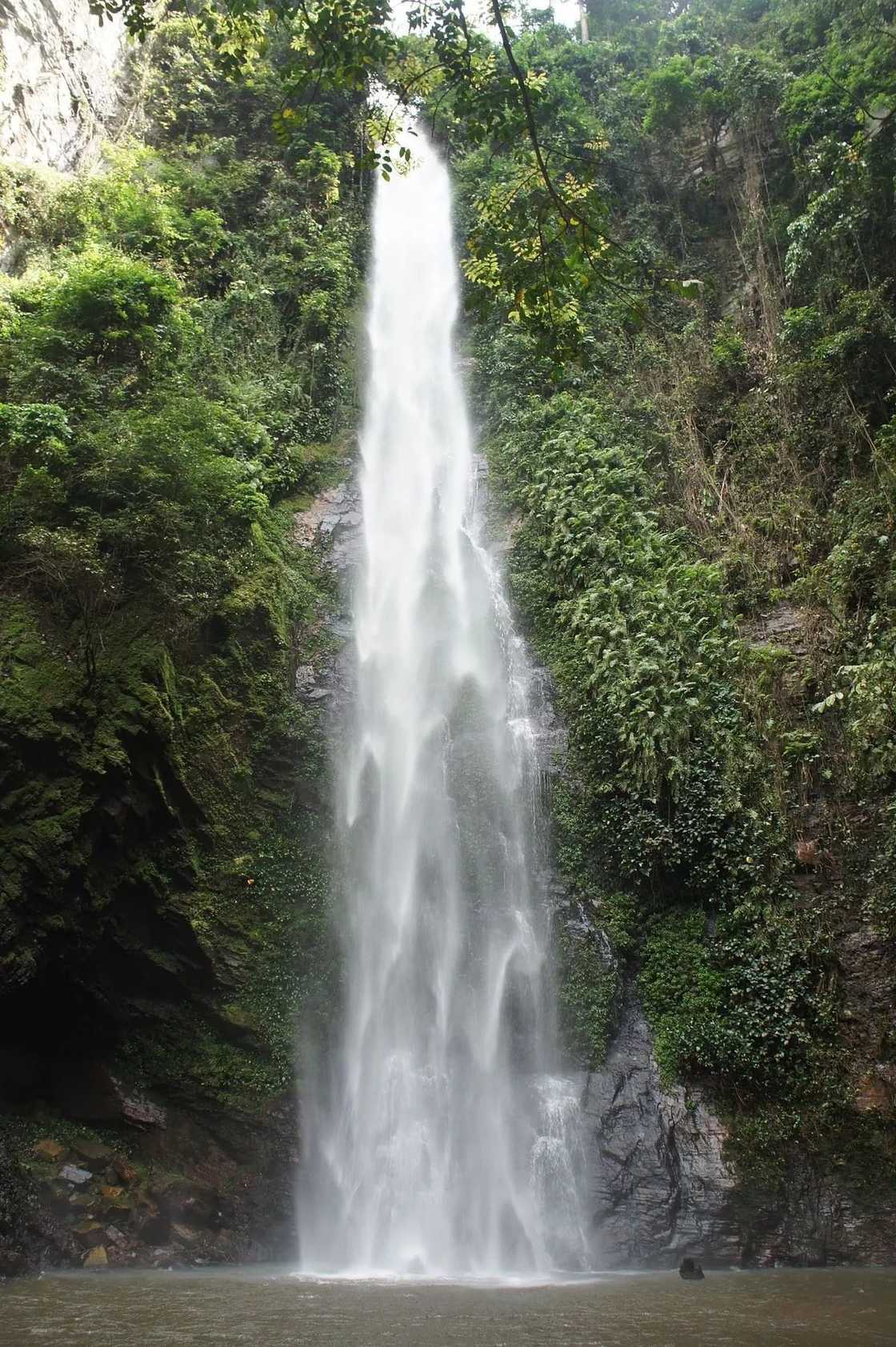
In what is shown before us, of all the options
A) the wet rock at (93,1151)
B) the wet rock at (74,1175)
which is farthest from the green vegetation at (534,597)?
the wet rock at (74,1175)

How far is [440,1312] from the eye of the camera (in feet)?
20.5

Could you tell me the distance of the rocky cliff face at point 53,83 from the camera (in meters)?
16.7

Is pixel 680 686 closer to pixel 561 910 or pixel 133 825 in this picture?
pixel 561 910

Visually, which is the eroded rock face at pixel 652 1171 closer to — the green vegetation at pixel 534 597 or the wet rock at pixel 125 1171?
the green vegetation at pixel 534 597

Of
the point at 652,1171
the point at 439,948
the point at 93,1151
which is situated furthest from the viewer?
the point at 439,948

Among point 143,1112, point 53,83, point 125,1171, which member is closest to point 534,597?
point 143,1112

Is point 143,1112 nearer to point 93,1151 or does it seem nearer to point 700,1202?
point 93,1151

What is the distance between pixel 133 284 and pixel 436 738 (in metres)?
7.83

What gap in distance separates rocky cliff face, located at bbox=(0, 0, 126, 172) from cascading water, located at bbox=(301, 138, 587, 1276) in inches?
350

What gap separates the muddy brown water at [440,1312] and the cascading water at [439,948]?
1.18m

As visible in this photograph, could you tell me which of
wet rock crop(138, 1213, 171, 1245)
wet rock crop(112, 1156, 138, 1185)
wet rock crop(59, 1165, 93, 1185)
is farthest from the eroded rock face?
wet rock crop(59, 1165, 93, 1185)

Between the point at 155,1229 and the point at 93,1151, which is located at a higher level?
the point at 93,1151

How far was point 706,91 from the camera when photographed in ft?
69.8

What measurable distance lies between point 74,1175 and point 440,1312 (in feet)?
13.8
